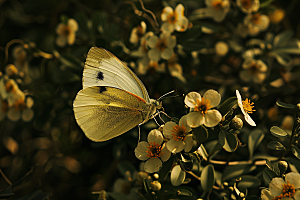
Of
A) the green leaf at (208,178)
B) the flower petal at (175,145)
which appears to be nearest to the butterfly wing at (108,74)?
the flower petal at (175,145)

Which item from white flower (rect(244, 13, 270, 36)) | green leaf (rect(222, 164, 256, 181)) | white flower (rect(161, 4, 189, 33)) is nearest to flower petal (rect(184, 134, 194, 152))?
green leaf (rect(222, 164, 256, 181))

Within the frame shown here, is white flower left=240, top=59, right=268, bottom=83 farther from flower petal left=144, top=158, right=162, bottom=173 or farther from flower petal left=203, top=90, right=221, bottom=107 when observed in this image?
flower petal left=144, top=158, right=162, bottom=173

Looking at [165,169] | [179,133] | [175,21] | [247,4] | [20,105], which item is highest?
[247,4]

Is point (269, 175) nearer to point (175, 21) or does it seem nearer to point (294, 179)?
point (294, 179)

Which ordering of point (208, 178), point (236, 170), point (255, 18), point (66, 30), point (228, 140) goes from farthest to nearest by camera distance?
point (66, 30), point (255, 18), point (236, 170), point (208, 178), point (228, 140)

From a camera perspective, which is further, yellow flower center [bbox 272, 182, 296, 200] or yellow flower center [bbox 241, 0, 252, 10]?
yellow flower center [bbox 241, 0, 252, 10]

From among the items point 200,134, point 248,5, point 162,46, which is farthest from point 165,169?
point 248,5

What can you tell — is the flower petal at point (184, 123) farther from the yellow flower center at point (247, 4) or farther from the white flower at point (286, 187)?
the yellow flower center at point (247, 4)
